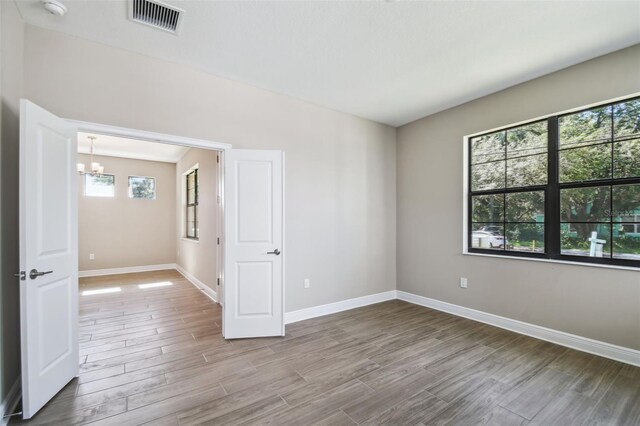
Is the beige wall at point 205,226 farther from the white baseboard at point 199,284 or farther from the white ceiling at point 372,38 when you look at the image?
the white ceiling at point 372,38

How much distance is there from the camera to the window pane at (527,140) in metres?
3.24

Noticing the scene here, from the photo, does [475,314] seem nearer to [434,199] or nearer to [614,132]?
[434,199]

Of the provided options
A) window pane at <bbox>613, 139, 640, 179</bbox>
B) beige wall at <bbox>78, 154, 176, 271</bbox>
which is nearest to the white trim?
window pane at <bbox>613, 139, 640, 179</bbox>

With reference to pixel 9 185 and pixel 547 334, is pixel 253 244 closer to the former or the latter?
pixel 9 185

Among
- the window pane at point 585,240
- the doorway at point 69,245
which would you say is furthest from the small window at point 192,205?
the window pane at point 585,240

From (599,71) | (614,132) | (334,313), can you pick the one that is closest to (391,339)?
(334,313)

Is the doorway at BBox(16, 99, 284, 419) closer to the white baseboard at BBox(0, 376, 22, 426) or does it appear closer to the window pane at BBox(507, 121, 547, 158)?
the white baseboard at BBox(0, 376, 22, 426)

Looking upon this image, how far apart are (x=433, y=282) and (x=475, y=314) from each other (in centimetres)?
70

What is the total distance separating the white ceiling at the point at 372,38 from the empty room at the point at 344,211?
2 centimetres

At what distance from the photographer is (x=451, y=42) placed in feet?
8.44

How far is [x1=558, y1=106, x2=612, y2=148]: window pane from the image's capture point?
281 centimetres

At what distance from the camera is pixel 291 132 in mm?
3764

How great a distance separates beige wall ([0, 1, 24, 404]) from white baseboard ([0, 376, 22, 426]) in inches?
1.5

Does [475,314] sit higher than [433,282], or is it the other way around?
[433,282]
